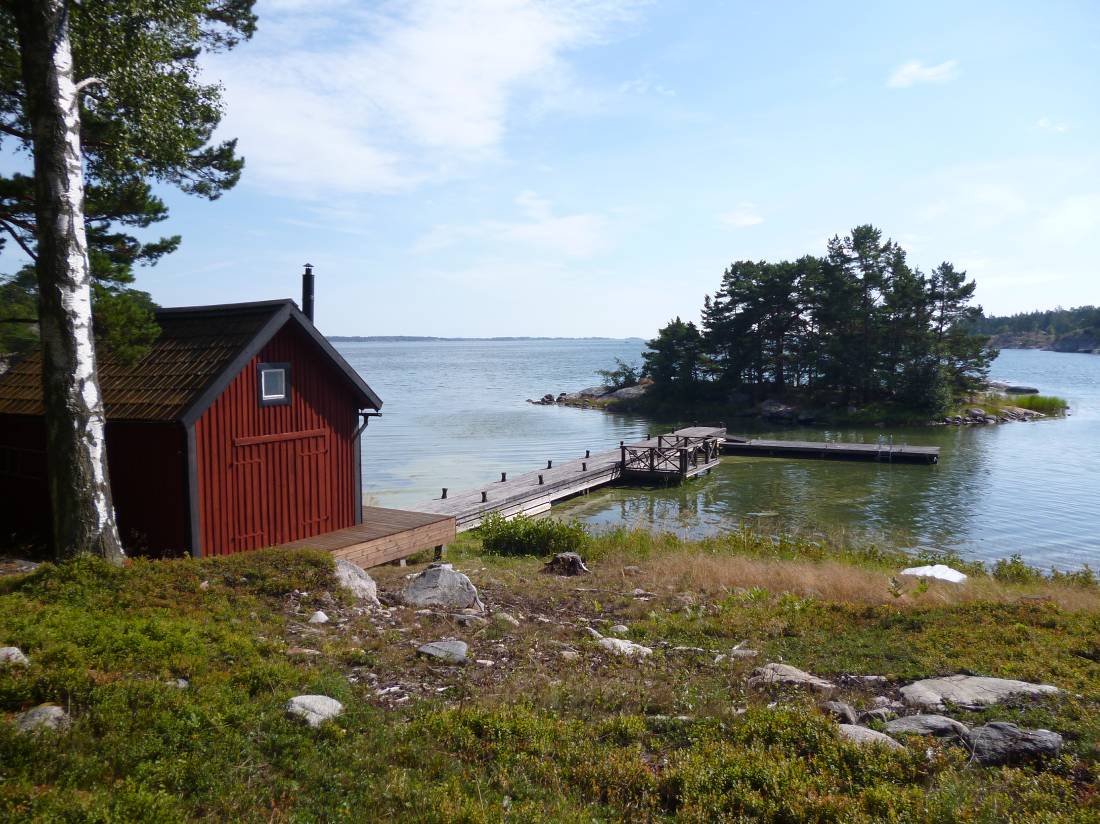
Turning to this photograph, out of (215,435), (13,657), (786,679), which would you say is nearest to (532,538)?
(215,435)

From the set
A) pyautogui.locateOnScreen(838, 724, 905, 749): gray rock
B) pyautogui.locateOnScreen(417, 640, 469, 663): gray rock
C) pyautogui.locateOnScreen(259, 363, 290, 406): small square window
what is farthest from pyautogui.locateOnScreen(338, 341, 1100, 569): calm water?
pyautogui.locateOnScreen(838, 724, 905, 749): gray rock

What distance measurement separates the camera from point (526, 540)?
1933cm

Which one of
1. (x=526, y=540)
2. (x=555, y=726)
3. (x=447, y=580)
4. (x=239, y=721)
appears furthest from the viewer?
(x=526, y=540)

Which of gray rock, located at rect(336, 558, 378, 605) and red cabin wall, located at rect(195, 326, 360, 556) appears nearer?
gray rock, located at rect(336, 558, 378, 605)

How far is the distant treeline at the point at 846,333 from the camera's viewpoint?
193 feet

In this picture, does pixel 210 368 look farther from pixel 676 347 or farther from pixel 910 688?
pixel 676 347

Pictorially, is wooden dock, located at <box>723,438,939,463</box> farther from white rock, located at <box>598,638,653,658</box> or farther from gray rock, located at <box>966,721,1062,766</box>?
gray rock, located at <box>966,721,1062,766</box>

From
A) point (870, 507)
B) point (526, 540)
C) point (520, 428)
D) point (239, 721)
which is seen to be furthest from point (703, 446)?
point (239, 721)

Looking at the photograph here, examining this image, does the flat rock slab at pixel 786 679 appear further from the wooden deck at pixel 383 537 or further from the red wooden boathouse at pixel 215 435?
the red wooden boathouse at pixel 215 435

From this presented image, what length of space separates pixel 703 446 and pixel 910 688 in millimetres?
32950

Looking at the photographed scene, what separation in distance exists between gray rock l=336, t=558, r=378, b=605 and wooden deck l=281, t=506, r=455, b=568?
2634mm

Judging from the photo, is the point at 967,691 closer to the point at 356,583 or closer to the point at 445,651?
the point at 445,651

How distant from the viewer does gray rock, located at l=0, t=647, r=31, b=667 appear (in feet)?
21.4

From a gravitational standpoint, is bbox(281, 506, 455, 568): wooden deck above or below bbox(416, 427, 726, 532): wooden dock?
above
